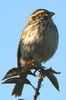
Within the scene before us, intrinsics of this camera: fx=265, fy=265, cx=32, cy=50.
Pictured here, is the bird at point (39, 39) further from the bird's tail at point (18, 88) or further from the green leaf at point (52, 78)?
the green leaf at point (52, 78)

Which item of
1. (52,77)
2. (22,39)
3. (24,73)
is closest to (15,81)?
(24,73)

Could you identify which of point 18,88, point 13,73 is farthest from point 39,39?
point 13,73

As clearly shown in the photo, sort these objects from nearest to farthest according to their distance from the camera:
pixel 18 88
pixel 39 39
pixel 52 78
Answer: pixel 52 78 → pixel 18 88 → pixel 39 39

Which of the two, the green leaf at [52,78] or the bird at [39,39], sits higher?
the bird at [39,39]

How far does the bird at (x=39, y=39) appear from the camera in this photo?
5.96 meters

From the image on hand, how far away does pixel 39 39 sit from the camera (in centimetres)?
596

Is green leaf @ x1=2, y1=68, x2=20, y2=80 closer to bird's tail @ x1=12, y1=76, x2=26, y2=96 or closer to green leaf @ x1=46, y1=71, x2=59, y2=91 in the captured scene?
bird's tail @ x1=12, y1=76, x2=26, y2=96

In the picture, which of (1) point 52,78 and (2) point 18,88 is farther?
(2) point 18,88

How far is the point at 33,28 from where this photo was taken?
6.26 metres

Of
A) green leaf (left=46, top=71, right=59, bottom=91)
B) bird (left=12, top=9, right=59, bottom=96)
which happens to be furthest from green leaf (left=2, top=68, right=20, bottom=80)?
bird (left=12, top=9, right=59, bottom=96)

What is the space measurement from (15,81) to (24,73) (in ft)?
0.31

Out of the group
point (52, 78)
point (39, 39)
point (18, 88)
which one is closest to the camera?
point (52, 78)

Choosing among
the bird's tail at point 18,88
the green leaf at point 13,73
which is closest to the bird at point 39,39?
the bird's tail at point 18,88

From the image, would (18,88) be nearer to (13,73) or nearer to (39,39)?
(13,73)
